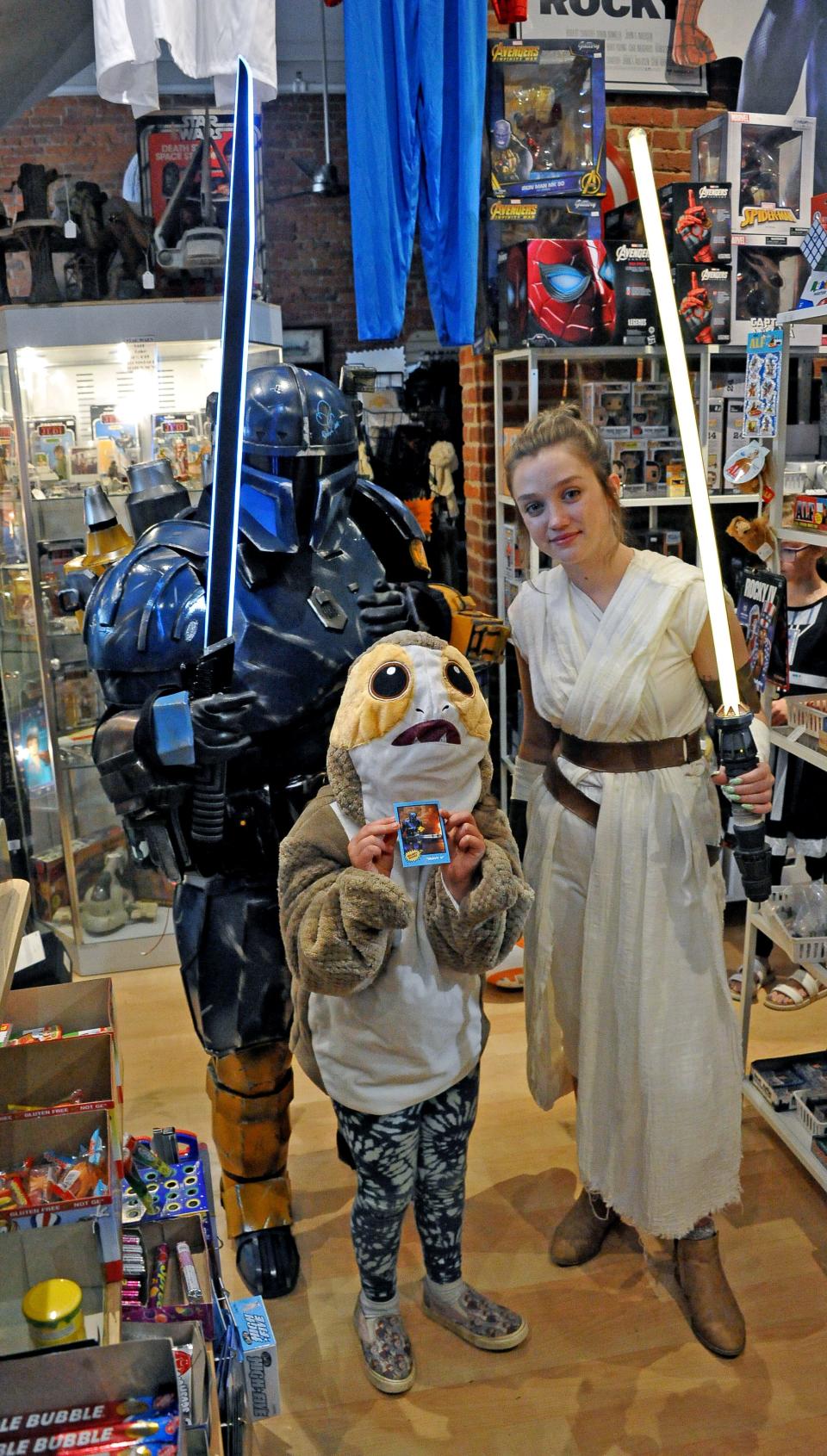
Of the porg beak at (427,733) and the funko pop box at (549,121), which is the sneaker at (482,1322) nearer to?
the porg beak at (427,733)

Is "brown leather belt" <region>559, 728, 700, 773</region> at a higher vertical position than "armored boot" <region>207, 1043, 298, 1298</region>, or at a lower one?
higher

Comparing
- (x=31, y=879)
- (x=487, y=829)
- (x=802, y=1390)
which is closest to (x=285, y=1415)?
(x=802, y=1390)

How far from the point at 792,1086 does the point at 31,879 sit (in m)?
2.61

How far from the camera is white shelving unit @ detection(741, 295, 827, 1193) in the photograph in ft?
7.80

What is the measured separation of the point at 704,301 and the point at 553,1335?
9.04 feet

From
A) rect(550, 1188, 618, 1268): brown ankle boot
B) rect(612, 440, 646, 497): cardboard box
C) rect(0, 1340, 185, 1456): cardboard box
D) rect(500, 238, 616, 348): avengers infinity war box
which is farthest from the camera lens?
rect(612, 440, 646, 497): cardboard box

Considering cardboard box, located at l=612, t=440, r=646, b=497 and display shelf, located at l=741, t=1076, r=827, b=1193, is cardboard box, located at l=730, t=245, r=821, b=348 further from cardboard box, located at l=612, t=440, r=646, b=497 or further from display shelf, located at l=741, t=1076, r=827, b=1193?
display shelf, located at l=741, t=1076, r=827, b=1193

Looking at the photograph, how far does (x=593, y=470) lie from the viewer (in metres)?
1.86

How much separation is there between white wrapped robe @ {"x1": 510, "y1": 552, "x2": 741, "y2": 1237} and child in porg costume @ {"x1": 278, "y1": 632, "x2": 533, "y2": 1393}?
0.25 meters

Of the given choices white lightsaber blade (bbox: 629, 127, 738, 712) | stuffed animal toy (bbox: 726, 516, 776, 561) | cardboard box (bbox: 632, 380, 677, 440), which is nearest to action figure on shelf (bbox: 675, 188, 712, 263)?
cardboard box (bbox: 632, 380, 677, 440)

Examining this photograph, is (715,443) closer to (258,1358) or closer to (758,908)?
(758,908)

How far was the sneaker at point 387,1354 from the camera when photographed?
195 cm

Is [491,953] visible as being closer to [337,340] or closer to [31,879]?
[31,879]

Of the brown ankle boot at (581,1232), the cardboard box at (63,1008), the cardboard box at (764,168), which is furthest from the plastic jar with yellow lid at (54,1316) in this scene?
the cardboard box at (764,168)
